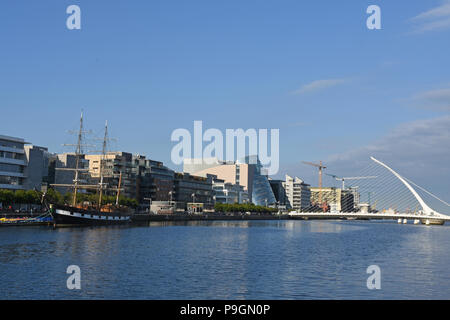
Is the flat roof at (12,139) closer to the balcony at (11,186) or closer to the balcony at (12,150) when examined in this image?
the balcony at (12,150)

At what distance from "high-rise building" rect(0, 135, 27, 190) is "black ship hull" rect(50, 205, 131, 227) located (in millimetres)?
22139

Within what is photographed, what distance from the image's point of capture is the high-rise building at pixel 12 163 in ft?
394

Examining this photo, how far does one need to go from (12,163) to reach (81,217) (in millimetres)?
26063

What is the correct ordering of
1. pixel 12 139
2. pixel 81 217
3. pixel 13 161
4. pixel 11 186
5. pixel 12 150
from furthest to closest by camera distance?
pixel 12 139, pixel 13 161, pixel 12 150, pixel 11 186, pixel 81 217

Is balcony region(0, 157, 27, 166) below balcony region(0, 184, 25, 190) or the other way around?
the other way around

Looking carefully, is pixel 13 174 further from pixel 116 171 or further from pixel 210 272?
pixel 210 272

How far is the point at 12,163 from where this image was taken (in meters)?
122

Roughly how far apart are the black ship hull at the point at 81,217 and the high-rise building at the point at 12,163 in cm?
2214

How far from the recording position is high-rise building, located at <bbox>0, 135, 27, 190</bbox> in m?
120

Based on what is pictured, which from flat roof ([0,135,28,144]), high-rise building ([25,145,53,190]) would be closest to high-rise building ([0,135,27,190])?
flat roof ([0,135,28,144])

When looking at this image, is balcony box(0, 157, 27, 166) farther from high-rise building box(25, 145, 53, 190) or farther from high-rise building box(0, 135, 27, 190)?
high-rise building box(25, 145, 53, 190)

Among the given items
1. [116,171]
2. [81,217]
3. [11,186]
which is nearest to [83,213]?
[81,217]
